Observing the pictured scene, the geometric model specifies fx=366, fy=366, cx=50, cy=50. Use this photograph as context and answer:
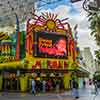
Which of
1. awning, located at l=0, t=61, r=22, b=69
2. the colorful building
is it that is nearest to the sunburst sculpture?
the colorful building

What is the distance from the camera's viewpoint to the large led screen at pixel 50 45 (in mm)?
48781

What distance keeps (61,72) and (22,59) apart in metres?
7.05

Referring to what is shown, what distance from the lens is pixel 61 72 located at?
51.8 metres

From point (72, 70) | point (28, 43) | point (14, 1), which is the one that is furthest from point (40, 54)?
point (14, 1)

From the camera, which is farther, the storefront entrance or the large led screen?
the storefront entrance

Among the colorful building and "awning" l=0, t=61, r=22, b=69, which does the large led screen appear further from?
"awning" l=0, t=61, r=22, b=69

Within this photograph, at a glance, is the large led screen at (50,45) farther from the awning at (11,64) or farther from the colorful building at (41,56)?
the awning at (11,64)

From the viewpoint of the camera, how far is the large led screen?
160 feet

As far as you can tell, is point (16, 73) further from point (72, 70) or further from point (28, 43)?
point (72, 70)

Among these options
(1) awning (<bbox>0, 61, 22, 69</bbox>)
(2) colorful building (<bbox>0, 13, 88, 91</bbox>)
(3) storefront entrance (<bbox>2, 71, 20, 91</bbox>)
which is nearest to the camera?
(1) awning (<bbox>0, 61, 22, 69</bbox>)

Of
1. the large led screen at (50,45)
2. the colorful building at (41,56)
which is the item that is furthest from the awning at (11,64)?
the large led screen at (50,45)

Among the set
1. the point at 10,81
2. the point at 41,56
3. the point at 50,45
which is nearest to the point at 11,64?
the point at 10,81

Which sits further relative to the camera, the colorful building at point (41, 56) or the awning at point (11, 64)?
the colorful building at point (41, 56)

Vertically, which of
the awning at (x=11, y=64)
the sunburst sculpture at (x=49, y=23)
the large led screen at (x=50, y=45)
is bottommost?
the awning at (x=11, y=64)
